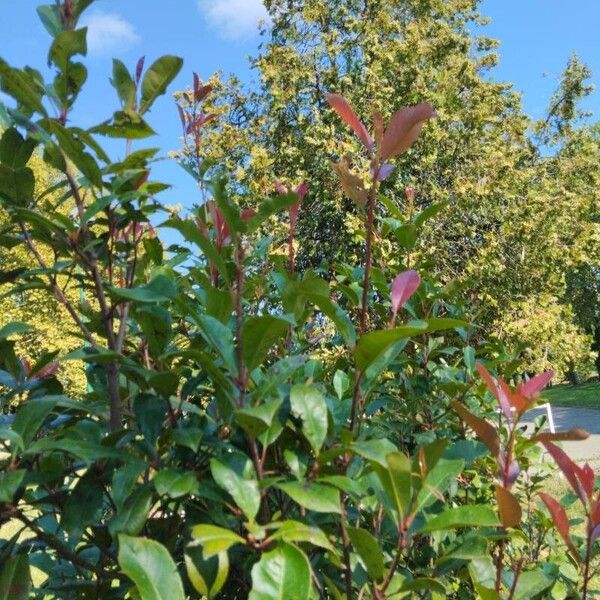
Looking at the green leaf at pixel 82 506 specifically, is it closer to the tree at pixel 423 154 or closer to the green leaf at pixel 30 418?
the green leaf at pixel 30 418

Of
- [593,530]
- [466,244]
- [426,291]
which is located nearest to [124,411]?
[593,530]

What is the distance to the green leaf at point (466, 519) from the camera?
0.81m

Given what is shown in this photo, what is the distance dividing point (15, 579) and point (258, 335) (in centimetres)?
50

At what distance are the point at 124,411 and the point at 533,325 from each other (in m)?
9.32

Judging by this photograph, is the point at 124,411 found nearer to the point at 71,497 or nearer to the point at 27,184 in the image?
the point at 71,497

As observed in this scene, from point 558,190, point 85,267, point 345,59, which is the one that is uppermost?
point 345,59

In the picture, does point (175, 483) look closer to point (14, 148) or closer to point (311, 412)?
point (311, 412)

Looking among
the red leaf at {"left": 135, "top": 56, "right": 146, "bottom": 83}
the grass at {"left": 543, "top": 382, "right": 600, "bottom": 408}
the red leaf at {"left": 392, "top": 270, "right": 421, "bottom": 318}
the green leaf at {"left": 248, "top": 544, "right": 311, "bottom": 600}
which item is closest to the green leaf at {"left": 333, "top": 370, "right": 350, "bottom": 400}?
the red leaf at {"left": 392, "top": 270, "right": 421, "bottom": 318}

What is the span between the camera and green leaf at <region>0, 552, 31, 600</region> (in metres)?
0.92

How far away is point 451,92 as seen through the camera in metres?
10.7

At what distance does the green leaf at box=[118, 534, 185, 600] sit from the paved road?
7800mm

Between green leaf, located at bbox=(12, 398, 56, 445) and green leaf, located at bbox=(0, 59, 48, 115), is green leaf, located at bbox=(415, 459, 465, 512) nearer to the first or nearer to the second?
green leaf, located at bbox=(12, 398, 56, 445)

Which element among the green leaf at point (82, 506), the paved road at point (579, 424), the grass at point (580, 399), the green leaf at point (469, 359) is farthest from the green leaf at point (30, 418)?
the grass at point (580, 399)

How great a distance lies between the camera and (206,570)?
878 mm
